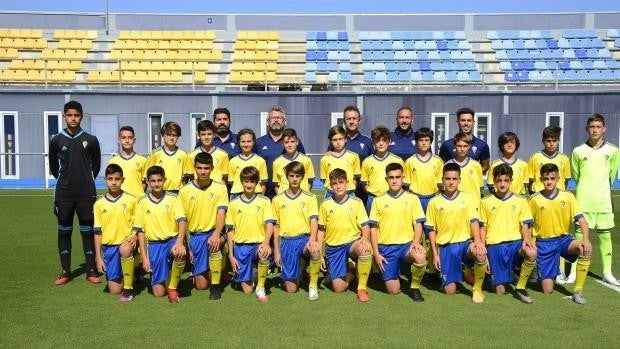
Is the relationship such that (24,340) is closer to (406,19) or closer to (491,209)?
(491,209)

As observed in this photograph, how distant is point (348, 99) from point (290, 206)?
1213 centimetres

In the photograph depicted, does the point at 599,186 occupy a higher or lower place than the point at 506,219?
higher

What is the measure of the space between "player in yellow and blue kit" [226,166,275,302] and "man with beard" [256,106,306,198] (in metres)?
0.86

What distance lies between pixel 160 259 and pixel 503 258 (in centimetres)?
314

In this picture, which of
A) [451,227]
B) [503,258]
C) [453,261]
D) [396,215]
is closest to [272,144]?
[396,215]

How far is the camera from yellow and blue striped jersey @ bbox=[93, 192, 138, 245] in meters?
5.23

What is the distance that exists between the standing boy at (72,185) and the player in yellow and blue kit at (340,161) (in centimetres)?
239

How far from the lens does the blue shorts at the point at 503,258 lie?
16.9ft

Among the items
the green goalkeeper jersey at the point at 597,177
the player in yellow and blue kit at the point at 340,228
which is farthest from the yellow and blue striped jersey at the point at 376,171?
the green goalkeeper jersey at the point at 597,177

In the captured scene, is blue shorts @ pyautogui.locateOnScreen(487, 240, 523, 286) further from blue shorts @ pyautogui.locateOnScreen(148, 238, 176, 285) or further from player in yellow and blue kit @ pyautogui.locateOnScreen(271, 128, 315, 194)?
blue shorts @ pyautogui.locateOnScreen(148, 238, 176, 285)

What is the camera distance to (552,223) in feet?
17.2

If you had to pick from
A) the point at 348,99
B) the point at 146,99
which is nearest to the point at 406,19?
the point at 348,99

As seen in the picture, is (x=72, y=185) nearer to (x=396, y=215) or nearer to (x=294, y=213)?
(x=294, y=213)

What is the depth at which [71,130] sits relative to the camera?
5594 mm
